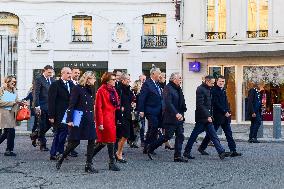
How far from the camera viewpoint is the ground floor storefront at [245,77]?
84.9 ft

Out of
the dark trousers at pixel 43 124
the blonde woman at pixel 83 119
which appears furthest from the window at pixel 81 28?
the blonde woman at pixel 83 119

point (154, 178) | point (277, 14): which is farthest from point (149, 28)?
point (154, 178)

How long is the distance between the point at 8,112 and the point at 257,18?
1539cm

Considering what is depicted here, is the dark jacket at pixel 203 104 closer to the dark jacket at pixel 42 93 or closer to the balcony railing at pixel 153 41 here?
the dark jacket at pixel 42 93

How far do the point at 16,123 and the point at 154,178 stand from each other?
4622mm

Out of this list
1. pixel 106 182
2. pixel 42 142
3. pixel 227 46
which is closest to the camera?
pixel 106 182

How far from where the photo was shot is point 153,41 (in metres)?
27.1

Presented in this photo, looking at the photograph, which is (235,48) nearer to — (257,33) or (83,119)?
(257,33)

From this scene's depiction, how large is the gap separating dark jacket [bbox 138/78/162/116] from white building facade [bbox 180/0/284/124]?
12.7 m

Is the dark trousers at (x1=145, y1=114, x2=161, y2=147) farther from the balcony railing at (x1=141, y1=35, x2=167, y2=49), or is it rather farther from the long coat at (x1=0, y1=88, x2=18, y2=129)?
the balcony railing at (x1=141, y1=35, x2=167, y2=49)

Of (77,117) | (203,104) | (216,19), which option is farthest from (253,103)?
(216,19)

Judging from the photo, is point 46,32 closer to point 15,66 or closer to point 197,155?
point 15,66

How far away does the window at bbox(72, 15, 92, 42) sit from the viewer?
27422mm

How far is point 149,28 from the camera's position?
2727 cm
